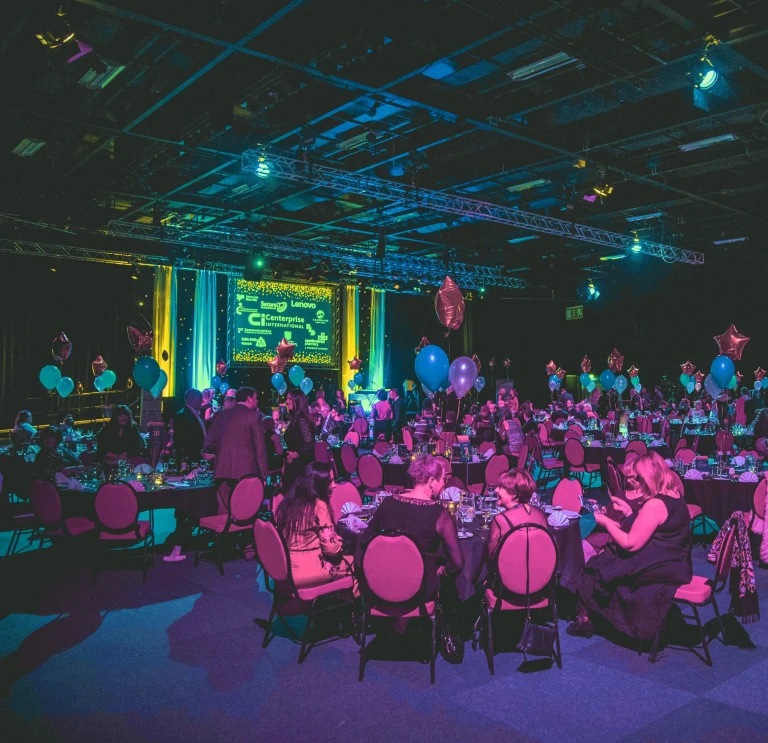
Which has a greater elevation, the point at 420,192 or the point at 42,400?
the point at 420,192

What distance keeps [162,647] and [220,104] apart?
565 cm

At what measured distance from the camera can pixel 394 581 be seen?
12.4 feet

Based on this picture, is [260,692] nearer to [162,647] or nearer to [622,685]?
[162,647]

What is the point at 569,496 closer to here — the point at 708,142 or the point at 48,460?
the point at 48,460

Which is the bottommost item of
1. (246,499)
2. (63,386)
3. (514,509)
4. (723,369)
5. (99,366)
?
(246,499)

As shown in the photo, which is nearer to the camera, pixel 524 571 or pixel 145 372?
pixel 524 571

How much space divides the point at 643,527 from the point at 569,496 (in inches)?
53.4

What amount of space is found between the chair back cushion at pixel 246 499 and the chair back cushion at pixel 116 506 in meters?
0.84

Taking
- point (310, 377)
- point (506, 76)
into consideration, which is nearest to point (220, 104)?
point (506, 76)

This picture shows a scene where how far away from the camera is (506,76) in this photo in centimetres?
743

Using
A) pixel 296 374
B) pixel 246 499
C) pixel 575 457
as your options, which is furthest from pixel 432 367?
pixel 296 374

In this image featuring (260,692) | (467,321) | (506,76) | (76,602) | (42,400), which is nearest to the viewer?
(260,692)

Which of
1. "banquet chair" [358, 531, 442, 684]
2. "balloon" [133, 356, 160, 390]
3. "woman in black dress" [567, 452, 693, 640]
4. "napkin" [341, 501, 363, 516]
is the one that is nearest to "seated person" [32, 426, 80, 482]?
"balloon" [133, 356, 160, 390]

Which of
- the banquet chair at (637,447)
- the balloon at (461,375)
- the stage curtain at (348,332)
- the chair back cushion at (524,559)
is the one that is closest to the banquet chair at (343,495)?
the chair back cushion at (524,559)
